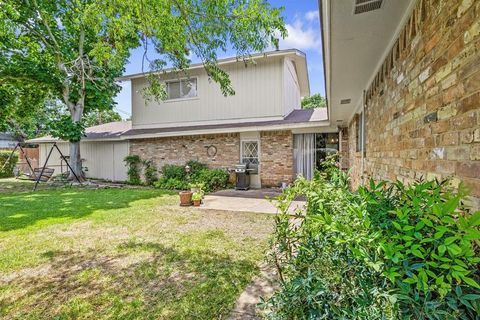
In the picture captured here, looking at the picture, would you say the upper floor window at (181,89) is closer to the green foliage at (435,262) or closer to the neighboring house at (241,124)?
the neighboring house at (241,124)

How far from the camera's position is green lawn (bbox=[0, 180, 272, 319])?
9.11ft

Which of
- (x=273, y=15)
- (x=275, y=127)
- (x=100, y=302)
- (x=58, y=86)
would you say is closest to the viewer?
(x=100, y=302)

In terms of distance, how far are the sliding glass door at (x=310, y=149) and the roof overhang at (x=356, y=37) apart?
575cm

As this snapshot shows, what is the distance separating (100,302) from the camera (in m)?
2.85

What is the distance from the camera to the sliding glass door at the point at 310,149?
10.3m

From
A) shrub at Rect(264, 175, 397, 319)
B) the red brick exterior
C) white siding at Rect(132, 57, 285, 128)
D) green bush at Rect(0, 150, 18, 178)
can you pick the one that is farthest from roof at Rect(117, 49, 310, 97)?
green bush at Rect(0, 150, 18, 178)

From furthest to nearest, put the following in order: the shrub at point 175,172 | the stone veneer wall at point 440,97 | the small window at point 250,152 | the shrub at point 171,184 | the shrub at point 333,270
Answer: the shrub at point 175,172 < the shrub at point 171,184 < the small window at point 250,152 < the stone veneer wall at point 440,97 < the shrub at point 333,270

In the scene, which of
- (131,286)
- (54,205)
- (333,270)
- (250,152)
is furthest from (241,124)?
(333,270)

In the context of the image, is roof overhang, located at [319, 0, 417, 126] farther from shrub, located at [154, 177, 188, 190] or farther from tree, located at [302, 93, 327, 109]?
tree, located at [302, 93, 327, 109]

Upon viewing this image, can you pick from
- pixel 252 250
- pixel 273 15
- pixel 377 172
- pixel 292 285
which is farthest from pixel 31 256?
pixel 273 15

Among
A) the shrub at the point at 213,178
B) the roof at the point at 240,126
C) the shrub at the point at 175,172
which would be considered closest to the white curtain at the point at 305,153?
the roof at the point at 240,126

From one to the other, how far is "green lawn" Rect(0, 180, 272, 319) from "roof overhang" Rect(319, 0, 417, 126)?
3039mm

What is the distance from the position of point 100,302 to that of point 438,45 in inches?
154

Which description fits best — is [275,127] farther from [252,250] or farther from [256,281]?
[256,281]
